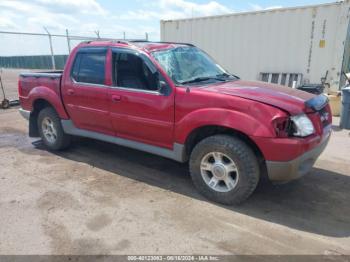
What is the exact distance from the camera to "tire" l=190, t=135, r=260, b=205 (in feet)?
11.1

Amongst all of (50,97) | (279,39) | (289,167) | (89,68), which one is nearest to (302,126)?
(289,167)

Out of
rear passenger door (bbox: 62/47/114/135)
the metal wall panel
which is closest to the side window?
rear passenger door (bbox: 62/47/114/135)

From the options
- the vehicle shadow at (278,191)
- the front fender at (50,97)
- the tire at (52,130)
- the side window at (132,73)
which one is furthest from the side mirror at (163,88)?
the tire at (52,130)

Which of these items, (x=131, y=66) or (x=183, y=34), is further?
(x=183, y=34)

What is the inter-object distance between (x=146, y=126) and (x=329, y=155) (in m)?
3.22

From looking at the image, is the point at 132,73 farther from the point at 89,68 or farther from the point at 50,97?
the point at 50,97

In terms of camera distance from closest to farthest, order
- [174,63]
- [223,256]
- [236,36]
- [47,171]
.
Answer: [223,256], [174,63], [47,171], [236,36]

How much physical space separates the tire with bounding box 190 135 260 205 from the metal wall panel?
20.7 feet

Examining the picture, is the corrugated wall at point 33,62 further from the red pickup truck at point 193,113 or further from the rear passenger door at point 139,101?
the rear passenger door at point 139,101

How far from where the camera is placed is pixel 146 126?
162 inches

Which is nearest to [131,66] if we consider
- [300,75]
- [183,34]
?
[300,75]

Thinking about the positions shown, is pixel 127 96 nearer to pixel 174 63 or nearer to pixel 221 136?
pixel 174 63

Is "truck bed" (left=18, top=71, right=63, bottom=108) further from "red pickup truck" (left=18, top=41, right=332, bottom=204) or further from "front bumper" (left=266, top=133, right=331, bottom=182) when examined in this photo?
"front bumper" (left=266, top=133, right=331, bottom=182)

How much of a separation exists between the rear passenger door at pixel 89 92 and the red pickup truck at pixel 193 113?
15 millimetres
